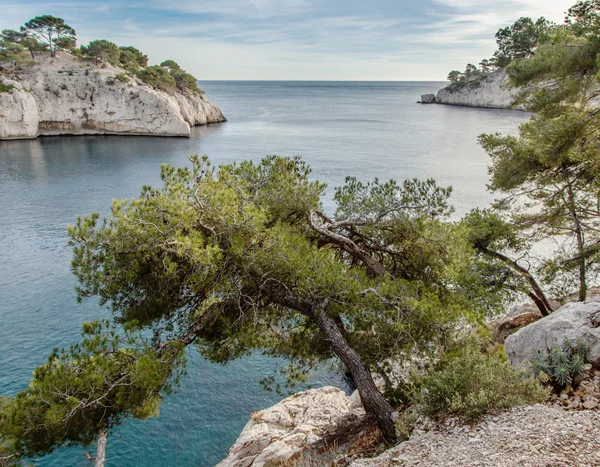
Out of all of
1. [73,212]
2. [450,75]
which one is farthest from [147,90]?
[450,75]

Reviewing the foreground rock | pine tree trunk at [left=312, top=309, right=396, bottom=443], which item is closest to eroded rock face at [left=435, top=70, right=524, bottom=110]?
pine tree trunk at [left=312, top=309, right=396, bottom=443]

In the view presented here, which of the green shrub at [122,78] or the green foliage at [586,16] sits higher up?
the green shrub at [122,78]

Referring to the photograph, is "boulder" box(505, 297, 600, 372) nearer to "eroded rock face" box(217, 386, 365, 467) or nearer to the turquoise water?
"eroded rock face" box(217, 386, 365, 467)

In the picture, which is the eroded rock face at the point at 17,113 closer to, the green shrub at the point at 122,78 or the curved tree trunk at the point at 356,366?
the green shrub at the point at 122,78

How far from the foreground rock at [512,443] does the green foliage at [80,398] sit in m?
4.35

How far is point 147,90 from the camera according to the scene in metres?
69.0

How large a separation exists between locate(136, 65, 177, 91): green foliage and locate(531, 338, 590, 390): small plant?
254ft

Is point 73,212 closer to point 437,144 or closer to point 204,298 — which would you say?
point 204,298

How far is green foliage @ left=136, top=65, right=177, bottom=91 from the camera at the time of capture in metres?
74.1

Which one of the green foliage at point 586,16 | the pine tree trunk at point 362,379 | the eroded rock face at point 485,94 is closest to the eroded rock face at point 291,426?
the pine tree trunk at point 362,379

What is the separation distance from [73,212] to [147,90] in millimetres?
44337

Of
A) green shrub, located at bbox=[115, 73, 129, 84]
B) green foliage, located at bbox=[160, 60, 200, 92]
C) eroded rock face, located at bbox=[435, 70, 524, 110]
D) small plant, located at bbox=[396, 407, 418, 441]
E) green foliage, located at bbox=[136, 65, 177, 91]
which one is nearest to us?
small plant, located at bbox=[396, 407, 418, 441]

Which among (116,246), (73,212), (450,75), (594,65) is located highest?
(450,75)

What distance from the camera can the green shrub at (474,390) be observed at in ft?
24.3
